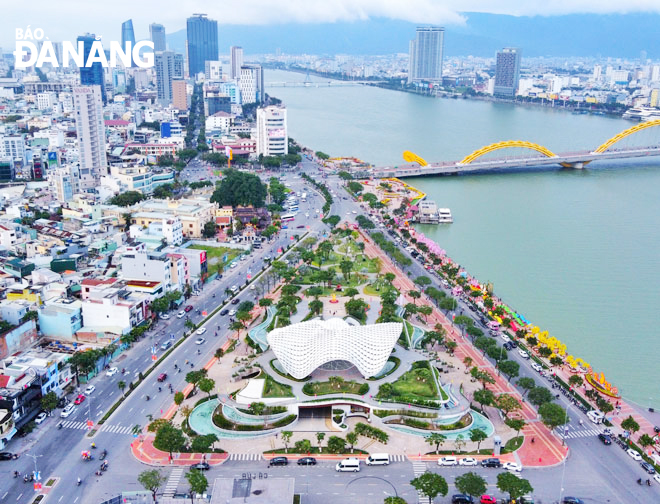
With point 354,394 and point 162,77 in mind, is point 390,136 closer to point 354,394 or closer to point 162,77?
point 162,77

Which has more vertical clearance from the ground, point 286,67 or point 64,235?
point 286,67

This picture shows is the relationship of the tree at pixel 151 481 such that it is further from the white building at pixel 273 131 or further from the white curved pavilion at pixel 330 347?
the white building at pixel 273 131

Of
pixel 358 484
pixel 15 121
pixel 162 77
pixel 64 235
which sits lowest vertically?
pixel 358 484

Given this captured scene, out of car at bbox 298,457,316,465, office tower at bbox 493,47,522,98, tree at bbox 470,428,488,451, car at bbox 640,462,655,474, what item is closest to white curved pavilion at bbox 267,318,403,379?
car at bbox 298,457,316,465

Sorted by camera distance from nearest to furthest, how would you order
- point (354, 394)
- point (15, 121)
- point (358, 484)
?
1. point (358, 484)
2. point (354, 394)
3. point (15, 121)

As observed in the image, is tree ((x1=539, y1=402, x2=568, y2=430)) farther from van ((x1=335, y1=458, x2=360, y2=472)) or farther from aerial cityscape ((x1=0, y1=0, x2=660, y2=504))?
van ((x1=335, y1=458, x2=360, y2=472))

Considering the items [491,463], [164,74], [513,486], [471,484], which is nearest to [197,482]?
[471,484]

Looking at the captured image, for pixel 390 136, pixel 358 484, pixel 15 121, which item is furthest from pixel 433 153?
pixel 358 484
